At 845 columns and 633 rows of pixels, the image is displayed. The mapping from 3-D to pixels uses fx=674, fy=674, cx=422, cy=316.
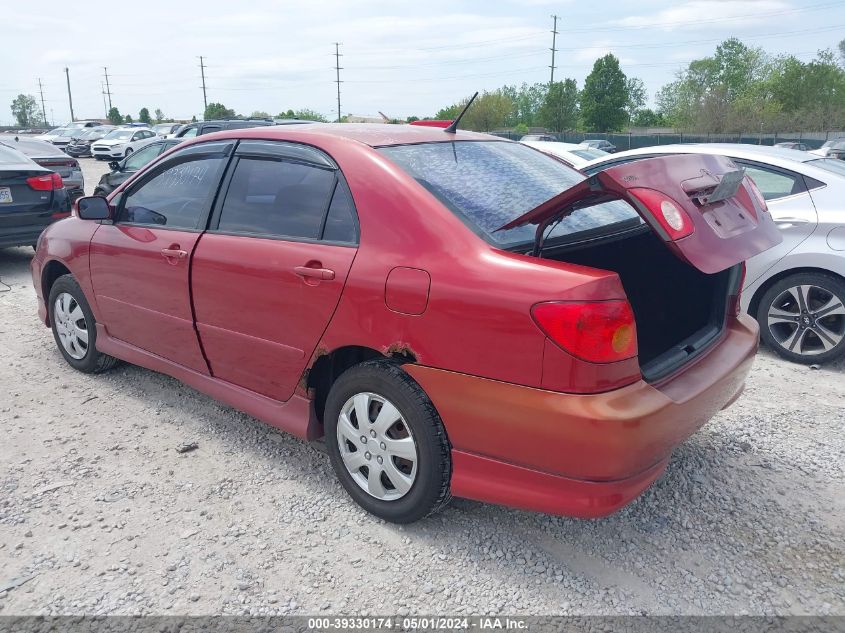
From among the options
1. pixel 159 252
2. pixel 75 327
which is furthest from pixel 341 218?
pixel 75 327

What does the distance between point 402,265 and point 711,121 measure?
65.8 metres

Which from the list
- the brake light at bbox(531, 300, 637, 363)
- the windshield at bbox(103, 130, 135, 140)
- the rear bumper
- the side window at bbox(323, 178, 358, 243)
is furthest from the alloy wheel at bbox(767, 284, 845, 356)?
the windshield at bbox(103, 130, 135, 140)

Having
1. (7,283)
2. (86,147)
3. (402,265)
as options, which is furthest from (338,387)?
(86,147)

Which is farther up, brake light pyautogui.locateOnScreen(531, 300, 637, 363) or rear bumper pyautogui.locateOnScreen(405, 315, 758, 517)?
brake light pyautogui.locateOnScreen(531, 300, 637, 363)

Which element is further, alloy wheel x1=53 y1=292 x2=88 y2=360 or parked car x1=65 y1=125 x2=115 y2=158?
parked car x1=65 y1=125 x2=115 y2=158

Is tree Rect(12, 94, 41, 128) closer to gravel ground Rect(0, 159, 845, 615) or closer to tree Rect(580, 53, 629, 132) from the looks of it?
tree Rect(580, 53, 629, 132)

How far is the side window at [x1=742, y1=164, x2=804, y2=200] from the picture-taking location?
510 cm

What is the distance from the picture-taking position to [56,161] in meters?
11.6

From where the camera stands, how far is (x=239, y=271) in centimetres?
322

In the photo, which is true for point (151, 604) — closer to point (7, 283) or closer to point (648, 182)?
point (648, 182)

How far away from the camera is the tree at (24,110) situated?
117125 mm

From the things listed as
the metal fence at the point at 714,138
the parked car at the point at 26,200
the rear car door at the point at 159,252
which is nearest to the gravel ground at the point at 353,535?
the rear car door at the point at 159,252

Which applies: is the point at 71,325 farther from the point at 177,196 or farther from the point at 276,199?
the point at 276,199

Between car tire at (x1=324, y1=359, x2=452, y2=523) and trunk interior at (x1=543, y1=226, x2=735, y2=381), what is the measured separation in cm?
91
